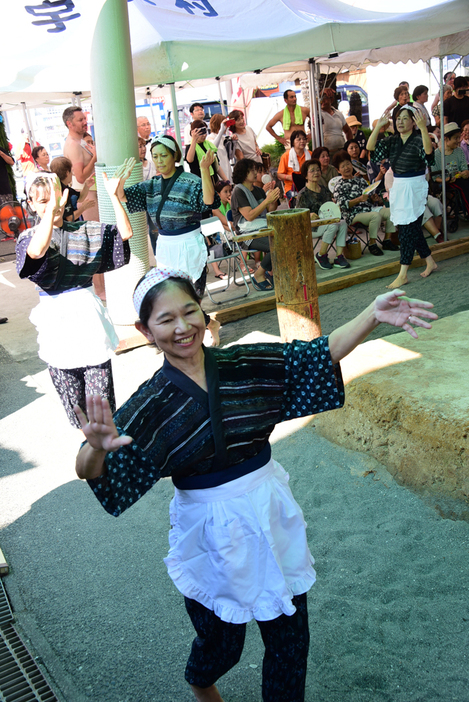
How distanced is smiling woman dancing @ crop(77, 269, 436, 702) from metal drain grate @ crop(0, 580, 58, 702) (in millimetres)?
838

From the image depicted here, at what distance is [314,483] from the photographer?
3.67 metres

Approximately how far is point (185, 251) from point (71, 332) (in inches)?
73.9

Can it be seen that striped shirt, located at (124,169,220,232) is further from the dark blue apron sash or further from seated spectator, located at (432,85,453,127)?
seated spectator, located at (432,85,453,127)

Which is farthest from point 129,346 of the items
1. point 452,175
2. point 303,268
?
point 452,175

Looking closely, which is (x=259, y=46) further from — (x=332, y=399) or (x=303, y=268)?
(x=332, y=399)

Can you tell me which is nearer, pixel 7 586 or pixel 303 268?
pixel 7 586

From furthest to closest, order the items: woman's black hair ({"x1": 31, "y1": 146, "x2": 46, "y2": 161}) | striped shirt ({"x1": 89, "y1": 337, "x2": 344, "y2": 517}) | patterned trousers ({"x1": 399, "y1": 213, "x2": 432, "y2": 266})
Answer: woman's black hair ({"x1": 31, "y1": 146, "x2": 46, "y2": 161})
patterned trousers ({"x1": 399, "y1": 213, "x2": 432, "y2": 266})
striped shirt ({"x1": 89, "y1": 337, "x2": 344, "y2": 517})

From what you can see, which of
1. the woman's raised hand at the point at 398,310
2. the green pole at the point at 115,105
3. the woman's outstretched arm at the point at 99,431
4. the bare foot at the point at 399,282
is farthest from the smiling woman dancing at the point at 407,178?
the woman's outstretched arm at the point at 99,431

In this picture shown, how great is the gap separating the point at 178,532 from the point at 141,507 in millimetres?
1820

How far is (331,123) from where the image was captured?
35.2ft

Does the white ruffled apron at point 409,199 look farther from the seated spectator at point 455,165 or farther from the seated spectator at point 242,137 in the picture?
the seated spectator at point 242,137

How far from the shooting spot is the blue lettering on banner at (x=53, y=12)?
22.5ft

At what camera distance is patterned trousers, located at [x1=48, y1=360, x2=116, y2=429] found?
3820 millimetres

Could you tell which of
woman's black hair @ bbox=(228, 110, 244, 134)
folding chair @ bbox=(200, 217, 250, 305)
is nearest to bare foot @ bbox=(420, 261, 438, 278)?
folding chair @ bbox=(200, 217, 250, 305)
